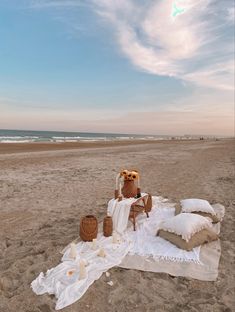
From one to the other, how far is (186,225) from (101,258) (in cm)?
157

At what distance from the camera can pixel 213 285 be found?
382 cm

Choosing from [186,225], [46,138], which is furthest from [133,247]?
[46,138]

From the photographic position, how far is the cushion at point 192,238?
471 cm

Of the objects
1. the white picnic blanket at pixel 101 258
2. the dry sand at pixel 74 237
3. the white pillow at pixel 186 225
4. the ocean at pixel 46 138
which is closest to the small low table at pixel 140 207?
the white picnic blanket at pixel 101 258

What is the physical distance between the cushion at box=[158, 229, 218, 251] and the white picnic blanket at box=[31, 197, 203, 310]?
83 mm

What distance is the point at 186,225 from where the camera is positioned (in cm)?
487

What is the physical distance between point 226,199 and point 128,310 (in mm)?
5930

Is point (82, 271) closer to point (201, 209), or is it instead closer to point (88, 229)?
point (88, 229)

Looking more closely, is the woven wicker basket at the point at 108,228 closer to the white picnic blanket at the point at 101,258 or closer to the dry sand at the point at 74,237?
the white picnic blanket at the point at 101,258

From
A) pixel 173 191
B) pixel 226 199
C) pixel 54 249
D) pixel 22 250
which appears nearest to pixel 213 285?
pixel 54 249

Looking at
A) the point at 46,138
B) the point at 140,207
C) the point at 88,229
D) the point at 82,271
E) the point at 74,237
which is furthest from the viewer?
the point at 46,138

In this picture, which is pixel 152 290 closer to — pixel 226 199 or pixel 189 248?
pixel 189 248

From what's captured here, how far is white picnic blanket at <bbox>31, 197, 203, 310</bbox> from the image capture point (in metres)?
3.64

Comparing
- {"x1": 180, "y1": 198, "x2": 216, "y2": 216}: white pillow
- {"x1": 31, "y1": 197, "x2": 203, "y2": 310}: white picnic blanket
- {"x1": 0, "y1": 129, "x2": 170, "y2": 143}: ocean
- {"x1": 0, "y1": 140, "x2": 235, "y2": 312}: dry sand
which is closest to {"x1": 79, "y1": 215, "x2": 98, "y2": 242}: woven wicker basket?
{"x1": 31, "y1": 197, "x2": 203, "y2": 310}: white picnic blanket
